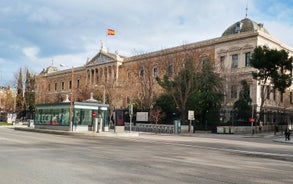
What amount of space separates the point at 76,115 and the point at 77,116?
0.55 ft

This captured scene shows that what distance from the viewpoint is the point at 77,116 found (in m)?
34.5

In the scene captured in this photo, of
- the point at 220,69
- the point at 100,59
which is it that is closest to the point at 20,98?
the point at 100,59

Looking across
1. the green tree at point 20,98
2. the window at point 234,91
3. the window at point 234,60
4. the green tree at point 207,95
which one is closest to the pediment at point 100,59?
the green tree at point 20,98

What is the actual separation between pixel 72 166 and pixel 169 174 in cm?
312

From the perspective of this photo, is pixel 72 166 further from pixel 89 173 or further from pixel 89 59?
pixel 89 59

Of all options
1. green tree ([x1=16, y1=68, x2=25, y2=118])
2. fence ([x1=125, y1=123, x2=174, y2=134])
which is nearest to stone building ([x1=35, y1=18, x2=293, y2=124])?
fence ([x1=125, y1=123, x2=174, y2=134])

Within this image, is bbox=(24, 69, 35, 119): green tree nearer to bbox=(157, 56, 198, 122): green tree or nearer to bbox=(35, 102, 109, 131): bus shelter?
bbox=(35, 102, 109, 131): bus shelter

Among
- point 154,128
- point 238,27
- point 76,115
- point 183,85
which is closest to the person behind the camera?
point 76,115

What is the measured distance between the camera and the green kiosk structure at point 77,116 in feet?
111

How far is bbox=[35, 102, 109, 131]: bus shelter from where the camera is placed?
112 feet

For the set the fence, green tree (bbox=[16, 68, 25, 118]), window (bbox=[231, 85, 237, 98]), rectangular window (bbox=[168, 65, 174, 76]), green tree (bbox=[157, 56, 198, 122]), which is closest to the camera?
the fence

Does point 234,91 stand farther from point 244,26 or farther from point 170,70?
point 244,26

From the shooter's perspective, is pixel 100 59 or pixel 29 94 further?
pixel 100 59

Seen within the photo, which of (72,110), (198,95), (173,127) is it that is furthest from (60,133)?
(198,95)
